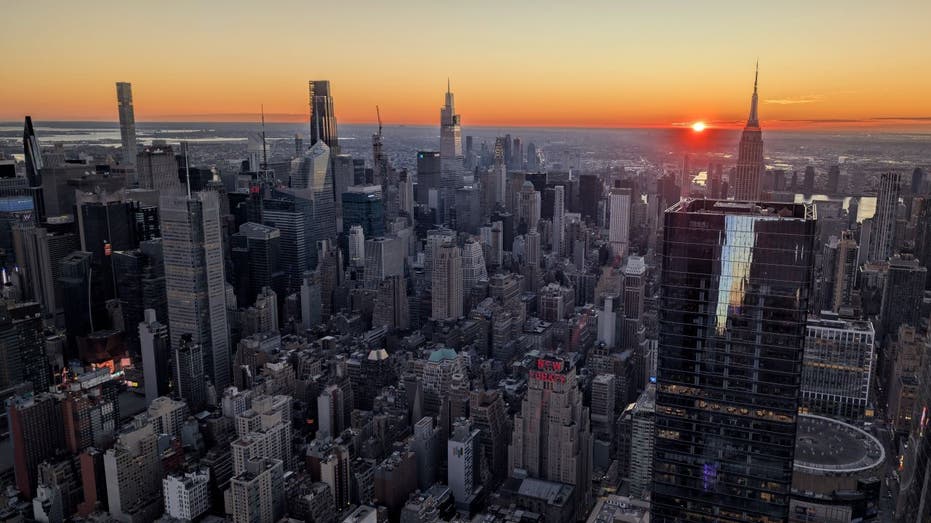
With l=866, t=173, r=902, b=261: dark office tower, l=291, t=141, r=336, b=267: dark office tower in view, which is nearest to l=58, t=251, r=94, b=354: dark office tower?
l=291, t=141, r=336, b=267: dark office tower

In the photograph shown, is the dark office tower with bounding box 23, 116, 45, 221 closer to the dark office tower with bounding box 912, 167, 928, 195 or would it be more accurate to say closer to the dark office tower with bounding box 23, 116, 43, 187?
the dark office tower with bounding box 23, 116, 43, 187

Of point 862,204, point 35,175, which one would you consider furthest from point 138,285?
point 862,204

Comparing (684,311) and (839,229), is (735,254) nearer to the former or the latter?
(684,311)

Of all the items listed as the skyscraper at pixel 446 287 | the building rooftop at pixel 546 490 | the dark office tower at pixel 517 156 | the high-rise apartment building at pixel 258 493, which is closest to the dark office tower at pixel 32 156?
the high-rise apartment building at pixel 258 493

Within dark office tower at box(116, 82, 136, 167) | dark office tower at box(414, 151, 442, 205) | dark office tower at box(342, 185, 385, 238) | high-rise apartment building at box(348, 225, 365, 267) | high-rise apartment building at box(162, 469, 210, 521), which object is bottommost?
high-rise apartment building at box(162, 469, 210, 521)

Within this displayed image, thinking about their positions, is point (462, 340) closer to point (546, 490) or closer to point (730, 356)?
point (546, 490)

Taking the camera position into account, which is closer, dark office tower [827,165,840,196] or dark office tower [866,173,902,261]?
dark office tower [827,165,840,196]

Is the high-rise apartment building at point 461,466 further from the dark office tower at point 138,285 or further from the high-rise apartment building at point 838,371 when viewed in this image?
the dark office tower at point 138,285

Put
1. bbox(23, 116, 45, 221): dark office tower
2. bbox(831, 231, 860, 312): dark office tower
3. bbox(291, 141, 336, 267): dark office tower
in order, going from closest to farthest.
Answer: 1. bbox(831, 231, 860, 312): dark office tower
2. bbox(23, 116, 45, 221): dark office tower
3. bbox(291, 141, 336, 267): dark office tower
